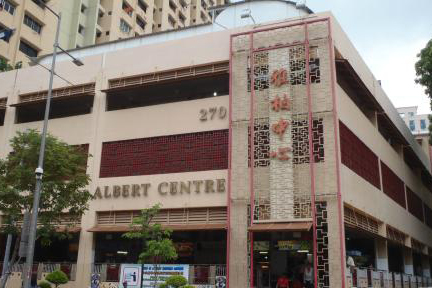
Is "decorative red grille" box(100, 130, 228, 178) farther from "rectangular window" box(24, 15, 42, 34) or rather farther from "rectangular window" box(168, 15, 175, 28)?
"rectangular window" box(168, 15, 175, 28)

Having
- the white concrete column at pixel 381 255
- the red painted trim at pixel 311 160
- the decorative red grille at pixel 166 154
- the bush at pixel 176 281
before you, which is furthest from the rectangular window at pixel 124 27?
the bush at pixel 176 281

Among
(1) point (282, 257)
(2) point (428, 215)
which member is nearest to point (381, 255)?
(1) point (282, 257)

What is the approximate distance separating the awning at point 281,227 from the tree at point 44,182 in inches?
309

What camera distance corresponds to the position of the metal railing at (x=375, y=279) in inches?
785

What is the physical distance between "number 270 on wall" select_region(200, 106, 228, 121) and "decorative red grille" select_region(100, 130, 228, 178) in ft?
2.38

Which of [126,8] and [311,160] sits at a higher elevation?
[126,8]

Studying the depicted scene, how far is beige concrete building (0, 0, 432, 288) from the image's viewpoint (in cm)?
2067

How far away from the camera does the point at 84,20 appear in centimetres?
5466

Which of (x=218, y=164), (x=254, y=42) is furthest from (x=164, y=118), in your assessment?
(x=254, y=42)

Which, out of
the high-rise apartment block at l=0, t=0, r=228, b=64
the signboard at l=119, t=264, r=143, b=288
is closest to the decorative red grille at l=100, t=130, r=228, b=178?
the signboard at l=119, t=264, r=143, b=288

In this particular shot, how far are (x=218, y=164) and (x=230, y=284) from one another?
5.51m

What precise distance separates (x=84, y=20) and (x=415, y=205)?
38693 mm

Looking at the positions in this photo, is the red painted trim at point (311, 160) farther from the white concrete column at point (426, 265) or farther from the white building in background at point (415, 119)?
the white building in background at point (415, 119)

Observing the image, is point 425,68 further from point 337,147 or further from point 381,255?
point 337,147
